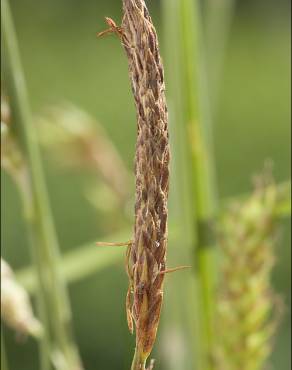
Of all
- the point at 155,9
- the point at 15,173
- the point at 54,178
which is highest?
the point at 155,9

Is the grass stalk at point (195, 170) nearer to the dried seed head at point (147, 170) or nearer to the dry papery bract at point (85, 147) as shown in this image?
the dry papery bract at point (85, 147)

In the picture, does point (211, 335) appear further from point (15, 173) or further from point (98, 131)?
point (98, 131)

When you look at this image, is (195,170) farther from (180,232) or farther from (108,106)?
(108,106)

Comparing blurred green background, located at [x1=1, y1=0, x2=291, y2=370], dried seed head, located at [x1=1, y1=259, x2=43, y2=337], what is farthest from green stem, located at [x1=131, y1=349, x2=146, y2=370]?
blurred green background, located at [x1=1, y1=0, x2=291, y2=370]

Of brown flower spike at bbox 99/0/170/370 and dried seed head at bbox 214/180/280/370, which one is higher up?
brown flower spike at bbox 99/0/170/370

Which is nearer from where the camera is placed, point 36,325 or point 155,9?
point 36,325

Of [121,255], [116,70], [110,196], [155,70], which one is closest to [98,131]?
[110,196]

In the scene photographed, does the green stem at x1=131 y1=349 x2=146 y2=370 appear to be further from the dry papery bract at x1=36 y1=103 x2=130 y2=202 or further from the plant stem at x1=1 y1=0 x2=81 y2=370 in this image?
the dry papery bract at x1=36 y1=103 x2=130 y2=202
